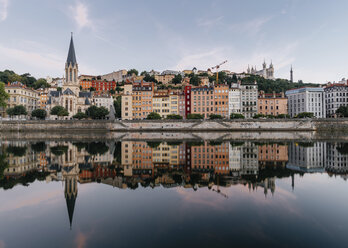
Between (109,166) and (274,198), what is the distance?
12.4m

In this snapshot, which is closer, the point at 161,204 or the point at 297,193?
the point at 161,204

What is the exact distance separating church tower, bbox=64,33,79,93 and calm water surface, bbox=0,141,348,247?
86.2 meters

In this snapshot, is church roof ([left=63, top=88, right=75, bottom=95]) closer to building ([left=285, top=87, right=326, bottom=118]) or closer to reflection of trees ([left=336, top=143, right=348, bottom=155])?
reflection of trees ([left=336, top=143, right=348, bottom=155])

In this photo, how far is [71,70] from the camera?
311 ft

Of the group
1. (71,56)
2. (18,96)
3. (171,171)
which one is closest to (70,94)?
(71,56)

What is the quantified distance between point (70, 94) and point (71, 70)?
11.2 metres

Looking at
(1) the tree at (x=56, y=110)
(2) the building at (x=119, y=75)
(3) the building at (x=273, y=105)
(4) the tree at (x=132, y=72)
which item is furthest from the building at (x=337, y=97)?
(2) the building at (x=119, y=75)

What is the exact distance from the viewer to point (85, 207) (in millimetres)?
9766

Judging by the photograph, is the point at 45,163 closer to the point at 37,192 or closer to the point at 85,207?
the point at 37,192

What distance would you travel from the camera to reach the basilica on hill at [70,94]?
296 feet

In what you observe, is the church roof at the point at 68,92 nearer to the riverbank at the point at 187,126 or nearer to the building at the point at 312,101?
the riverbank at the point at 187,126

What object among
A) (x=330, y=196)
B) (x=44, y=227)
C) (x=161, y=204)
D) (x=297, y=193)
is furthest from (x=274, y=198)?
(x=44, y=227)

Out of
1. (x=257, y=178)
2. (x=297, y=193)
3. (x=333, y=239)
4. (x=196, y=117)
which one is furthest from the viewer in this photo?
(x=196, y=117)

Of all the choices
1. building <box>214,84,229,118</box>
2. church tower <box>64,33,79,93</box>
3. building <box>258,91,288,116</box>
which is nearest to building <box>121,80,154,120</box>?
building <box>214,84,229,118</box>
